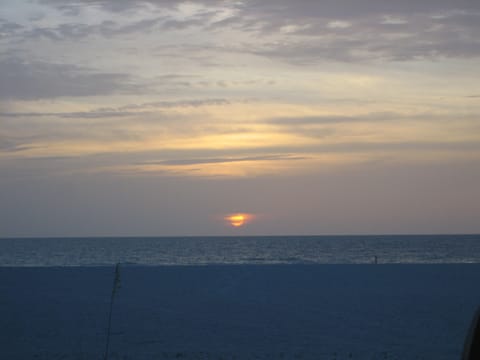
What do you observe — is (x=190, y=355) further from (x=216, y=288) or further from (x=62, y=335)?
(x=216, y=288)

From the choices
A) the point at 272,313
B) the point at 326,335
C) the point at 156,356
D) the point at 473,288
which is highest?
the point at 156,356

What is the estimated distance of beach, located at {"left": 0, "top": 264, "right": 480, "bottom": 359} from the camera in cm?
1436

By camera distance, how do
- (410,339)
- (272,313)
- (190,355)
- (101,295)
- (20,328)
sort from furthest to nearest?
1. (101,295)
2. (272,313)
3. (20,328)
4. (410,339)
5. (190,355)

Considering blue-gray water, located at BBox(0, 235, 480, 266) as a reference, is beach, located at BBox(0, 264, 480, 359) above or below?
above

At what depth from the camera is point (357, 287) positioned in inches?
907

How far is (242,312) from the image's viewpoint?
63.3ft

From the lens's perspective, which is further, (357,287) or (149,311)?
Answer: (357,287)

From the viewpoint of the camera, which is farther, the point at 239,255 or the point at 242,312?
the point at 239,255

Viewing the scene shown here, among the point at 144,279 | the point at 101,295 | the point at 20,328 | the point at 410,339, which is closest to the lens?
the point at 410,339

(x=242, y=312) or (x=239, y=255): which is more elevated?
(x=242, y=312)

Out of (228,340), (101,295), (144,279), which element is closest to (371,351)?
(228,340)

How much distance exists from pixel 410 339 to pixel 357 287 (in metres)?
7.68

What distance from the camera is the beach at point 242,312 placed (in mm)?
14359

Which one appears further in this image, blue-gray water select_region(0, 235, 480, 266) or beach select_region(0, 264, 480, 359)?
blue-gray water select_region(0, 235, 480, 266)
